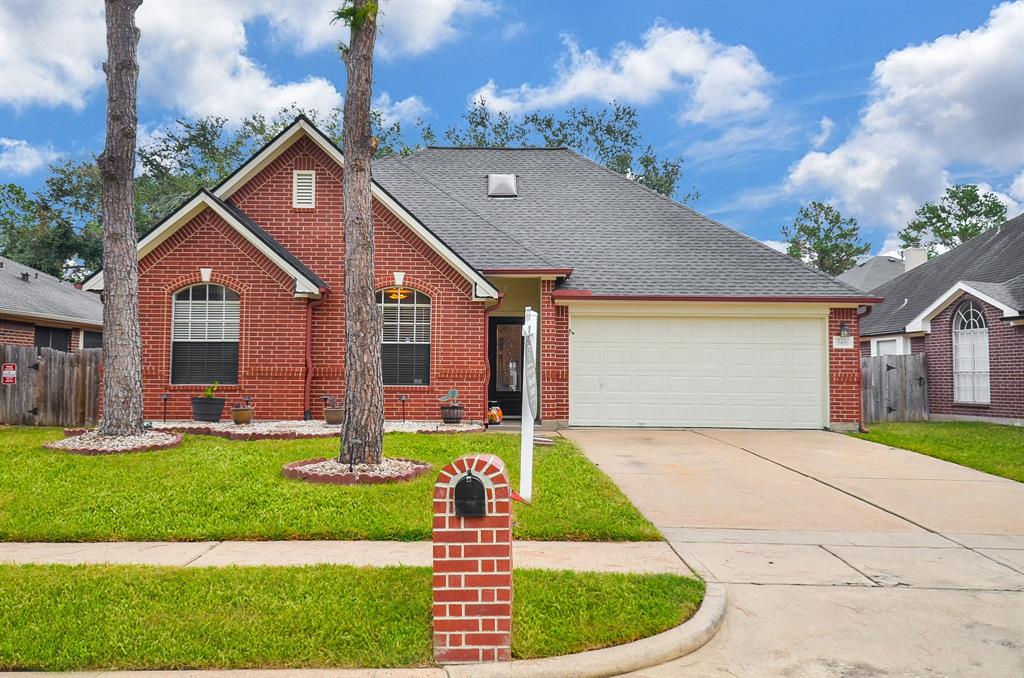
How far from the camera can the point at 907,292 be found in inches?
931

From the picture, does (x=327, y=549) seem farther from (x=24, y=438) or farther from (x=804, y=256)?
(x=804, y=256)

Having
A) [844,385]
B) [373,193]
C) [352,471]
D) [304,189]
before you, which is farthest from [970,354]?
[304,189]

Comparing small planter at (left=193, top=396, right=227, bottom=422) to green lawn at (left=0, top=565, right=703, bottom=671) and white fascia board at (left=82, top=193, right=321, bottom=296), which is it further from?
green lawn at (left=0, top=565, right=703, bottom=671)

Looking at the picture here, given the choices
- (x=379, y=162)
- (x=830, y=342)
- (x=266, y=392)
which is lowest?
(x=266, y=392)

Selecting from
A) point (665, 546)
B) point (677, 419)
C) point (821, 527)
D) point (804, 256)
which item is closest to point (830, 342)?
point (677, 419)

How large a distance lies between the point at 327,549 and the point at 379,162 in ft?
50.4

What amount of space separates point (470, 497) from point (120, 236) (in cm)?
973

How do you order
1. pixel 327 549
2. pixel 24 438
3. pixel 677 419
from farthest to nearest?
pixel 677 419 < pixel 24 438 < pixel 327 549

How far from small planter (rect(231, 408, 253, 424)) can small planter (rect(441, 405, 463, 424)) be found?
3687mm

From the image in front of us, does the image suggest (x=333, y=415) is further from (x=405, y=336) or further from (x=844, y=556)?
(x=844, y=556)

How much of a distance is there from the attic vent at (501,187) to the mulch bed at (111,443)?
33.9 feet

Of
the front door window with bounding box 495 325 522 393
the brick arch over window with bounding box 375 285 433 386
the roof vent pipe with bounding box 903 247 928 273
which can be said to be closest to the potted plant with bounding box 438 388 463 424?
the brick arch over window with bounding box 375 285 433 386

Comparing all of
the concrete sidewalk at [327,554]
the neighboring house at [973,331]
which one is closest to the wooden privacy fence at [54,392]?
the concrete sidewalk at [327,554]

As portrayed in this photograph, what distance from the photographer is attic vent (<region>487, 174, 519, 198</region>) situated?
1762cm
